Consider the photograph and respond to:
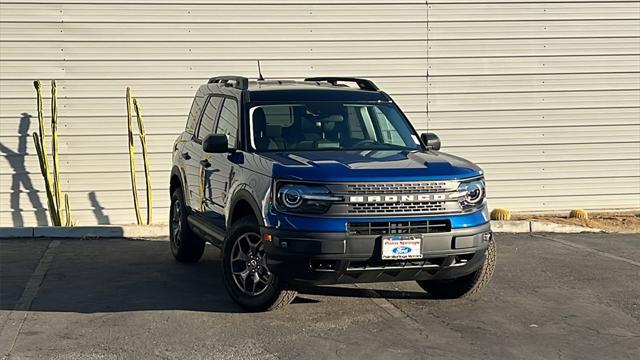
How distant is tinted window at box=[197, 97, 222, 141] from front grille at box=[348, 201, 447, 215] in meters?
2.54

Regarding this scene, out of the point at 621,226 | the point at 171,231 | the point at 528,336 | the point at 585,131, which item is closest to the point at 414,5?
the point at 585,131

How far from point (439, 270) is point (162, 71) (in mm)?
6543

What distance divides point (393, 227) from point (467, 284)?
4.01 ft

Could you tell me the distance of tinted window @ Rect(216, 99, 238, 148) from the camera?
302 inches

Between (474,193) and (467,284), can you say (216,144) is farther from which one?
(467,284)

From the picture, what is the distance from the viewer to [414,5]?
41.0ft

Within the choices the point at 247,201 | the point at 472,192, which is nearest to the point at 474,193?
the point at 472,192

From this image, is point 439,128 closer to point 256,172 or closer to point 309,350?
point 256,172

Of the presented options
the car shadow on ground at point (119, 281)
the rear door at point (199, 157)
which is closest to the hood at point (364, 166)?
the car shadow on ground at point (119, 281)

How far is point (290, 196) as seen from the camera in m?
6.42

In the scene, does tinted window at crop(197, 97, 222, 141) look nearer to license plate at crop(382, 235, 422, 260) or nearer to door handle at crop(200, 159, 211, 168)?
door handle at crop(200, 159, 211, 168)

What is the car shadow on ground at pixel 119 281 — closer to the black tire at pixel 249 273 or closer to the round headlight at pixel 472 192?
the black tire at pixel 249 273

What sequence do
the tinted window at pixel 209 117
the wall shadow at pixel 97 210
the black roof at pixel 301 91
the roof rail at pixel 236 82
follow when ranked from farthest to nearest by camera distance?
the wall shadow at pixel 97 210 → the tinted window at pixel 209 117 → the roof rail at pixel 236 82 → the black roof at pixel 301 91

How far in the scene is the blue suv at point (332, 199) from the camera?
20.8ft
